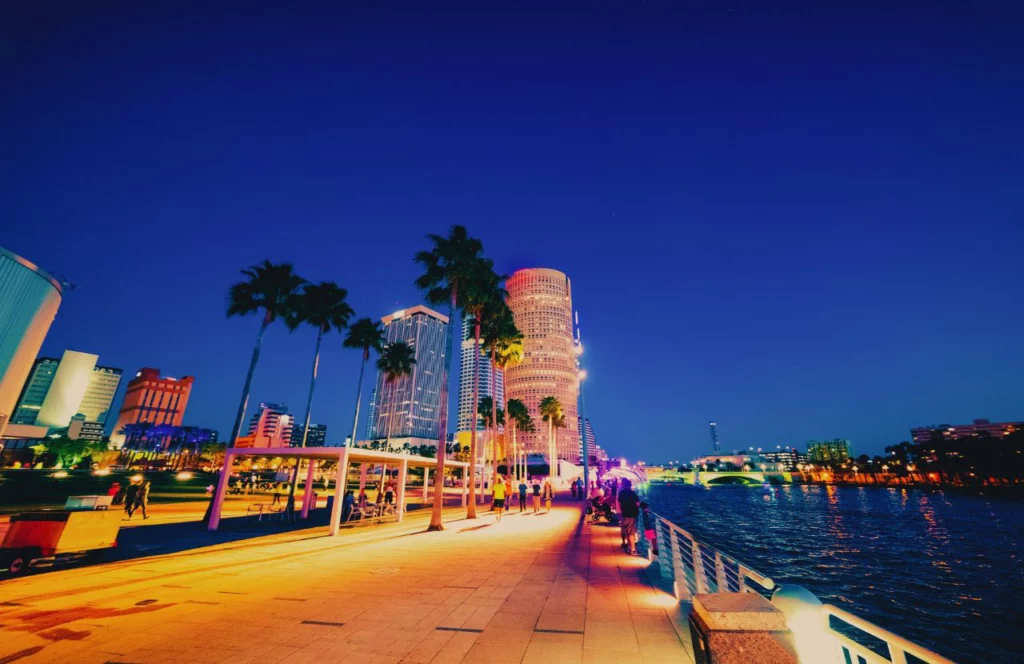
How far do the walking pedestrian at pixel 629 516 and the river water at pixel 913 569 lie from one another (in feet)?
34.8

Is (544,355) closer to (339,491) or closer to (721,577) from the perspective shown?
(339,491)

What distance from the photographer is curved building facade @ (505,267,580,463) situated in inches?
5842

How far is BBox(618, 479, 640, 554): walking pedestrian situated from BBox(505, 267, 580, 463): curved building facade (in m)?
132

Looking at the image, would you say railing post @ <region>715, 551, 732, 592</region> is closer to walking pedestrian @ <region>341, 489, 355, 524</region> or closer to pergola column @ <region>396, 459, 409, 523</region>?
pergola column @ <region>396, 459, 409, 523</region>

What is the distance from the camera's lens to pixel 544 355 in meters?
149

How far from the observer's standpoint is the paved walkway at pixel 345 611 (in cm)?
556

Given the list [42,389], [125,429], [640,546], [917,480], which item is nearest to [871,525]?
[640,546]

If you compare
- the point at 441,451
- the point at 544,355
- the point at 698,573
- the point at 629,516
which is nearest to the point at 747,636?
the point at 698,573

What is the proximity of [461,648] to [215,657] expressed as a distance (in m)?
3.24

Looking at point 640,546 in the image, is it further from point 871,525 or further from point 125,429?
point 125,429

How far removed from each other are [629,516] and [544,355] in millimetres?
136016

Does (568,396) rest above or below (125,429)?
above

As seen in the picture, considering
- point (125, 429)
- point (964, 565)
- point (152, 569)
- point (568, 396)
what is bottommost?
point (964, 565)

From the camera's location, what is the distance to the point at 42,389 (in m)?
186
